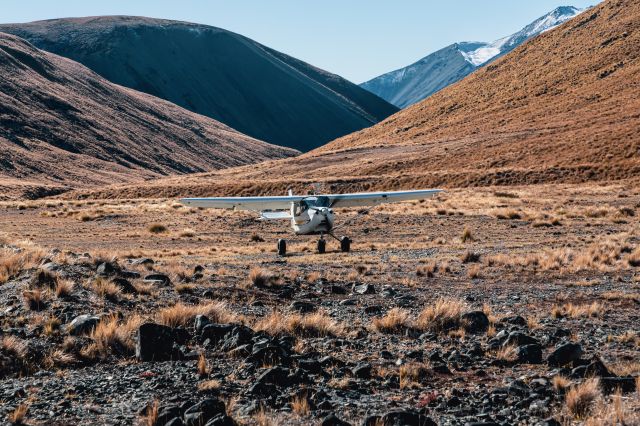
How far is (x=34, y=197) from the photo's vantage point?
87562 mm

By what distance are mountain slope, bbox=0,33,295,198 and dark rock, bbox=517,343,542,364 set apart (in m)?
93.3

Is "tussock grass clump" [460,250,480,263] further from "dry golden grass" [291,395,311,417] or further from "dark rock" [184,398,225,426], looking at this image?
"dark rock" [184,398,225,426]

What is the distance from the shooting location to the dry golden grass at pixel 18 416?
21.1ft

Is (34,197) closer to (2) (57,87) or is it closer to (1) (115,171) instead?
(1) (115,171)

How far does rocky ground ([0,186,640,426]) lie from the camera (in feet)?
22.9

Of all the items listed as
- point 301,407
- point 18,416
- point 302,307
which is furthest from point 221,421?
point 302,307

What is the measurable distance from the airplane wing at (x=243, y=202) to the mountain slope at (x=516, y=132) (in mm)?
35701

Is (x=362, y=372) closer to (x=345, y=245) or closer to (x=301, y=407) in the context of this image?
(x=301, y=407)

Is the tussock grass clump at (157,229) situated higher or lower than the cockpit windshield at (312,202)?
lower

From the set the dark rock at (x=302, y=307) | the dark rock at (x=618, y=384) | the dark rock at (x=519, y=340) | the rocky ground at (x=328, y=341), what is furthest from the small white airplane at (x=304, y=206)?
the dark rock at (x=618, y=384)

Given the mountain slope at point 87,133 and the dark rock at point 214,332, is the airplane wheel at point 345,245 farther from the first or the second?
the mountain slope at point 87,133

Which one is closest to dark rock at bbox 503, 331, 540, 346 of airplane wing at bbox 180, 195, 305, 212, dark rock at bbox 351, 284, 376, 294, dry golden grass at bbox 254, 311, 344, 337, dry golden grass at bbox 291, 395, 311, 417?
dry golden grass at bbox 254, 311, 344, 337

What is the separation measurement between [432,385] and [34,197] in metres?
88.8

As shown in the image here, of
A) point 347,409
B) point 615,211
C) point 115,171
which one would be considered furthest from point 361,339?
point 115,171
